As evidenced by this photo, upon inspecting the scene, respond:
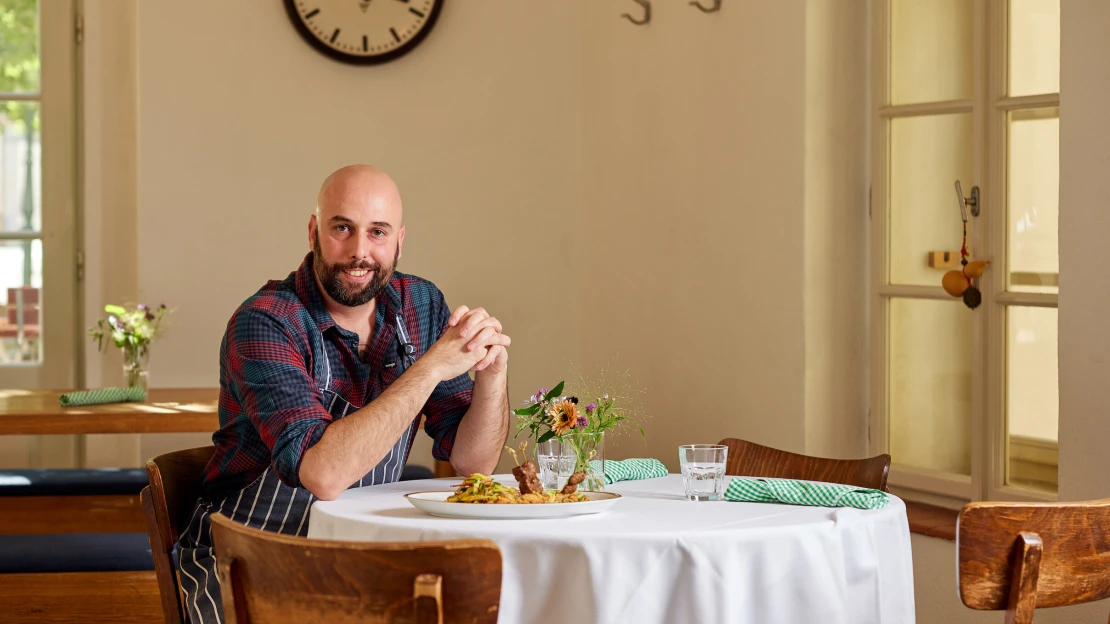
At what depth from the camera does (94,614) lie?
2.99 meters

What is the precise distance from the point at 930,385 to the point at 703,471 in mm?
1404

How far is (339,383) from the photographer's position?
7.32 ft

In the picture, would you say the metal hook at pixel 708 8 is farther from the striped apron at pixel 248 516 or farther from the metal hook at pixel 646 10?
the striped apron at pixel 248 516

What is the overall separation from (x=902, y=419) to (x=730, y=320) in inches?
22.6

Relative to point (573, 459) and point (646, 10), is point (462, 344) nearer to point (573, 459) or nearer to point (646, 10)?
point (573, 459)

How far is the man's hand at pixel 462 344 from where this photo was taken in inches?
81.0

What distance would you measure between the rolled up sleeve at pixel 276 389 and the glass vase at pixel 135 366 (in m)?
1.55

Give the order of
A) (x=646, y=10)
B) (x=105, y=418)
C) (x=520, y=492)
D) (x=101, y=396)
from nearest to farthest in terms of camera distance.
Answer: (x=520, y=492) → (x=105, y=418) → (x=101, y=396) → (x=646, y=10)

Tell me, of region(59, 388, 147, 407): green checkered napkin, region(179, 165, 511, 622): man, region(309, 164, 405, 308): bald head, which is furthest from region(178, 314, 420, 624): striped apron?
region(59, 388, 147, 407): green checkered napkin

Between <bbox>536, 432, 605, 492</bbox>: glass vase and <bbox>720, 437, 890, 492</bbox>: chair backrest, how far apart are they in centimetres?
48

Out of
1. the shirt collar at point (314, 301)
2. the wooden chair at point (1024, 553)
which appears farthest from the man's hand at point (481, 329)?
the wooden chair at point (1024, 553)


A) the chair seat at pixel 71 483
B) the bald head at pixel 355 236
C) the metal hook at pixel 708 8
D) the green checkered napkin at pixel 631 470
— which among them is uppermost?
the metal hook at pixel 708 8

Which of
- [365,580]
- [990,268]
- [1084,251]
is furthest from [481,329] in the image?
[990,268]

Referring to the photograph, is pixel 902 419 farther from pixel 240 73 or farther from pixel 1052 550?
pixel 240 73
